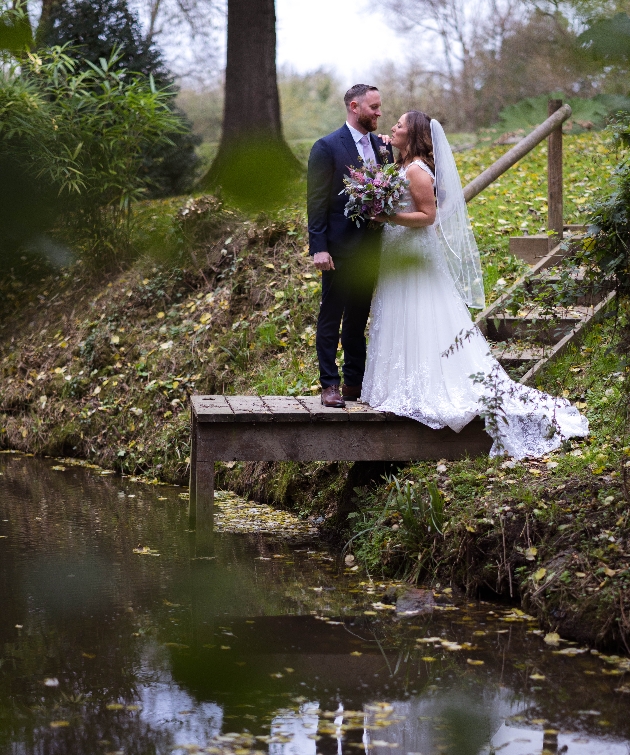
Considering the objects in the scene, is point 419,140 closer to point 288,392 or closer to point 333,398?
point 333,398

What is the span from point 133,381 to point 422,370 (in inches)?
188

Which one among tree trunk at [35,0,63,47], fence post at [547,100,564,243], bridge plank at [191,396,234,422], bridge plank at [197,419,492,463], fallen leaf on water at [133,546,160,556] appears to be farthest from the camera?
fence post at [547,100,564,243]

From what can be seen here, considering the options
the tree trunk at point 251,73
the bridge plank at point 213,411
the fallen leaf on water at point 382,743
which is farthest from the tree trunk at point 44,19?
the bridge plank at point 213,411

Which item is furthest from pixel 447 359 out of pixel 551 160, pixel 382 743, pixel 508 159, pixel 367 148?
pixel 551 160

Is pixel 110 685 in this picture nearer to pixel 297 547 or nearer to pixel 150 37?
pixel 297 547

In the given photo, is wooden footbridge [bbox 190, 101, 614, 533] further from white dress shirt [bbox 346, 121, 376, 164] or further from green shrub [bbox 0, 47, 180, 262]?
green shrub [bbox 0, 47, 180, 262]

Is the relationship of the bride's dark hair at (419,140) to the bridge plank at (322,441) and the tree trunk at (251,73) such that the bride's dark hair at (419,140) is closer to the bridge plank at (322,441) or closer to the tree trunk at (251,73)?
the bridge plank at (322,441)

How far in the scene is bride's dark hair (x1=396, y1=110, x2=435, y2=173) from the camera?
5895 mm

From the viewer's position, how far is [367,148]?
608 cm

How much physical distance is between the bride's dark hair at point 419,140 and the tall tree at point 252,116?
16.7 feet

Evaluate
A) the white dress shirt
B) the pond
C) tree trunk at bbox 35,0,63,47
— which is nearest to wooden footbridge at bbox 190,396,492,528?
the pond

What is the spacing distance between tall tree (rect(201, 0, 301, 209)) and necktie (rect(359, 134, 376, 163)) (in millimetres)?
Result: 5137

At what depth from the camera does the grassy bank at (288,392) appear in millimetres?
1133

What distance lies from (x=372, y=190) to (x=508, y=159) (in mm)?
3055
